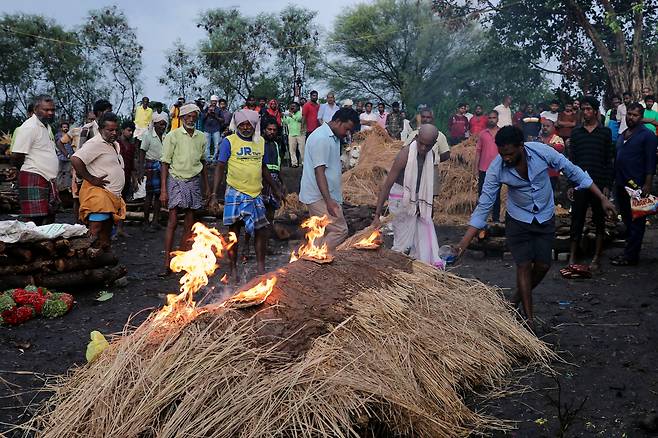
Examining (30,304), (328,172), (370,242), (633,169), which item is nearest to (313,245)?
(370,242)

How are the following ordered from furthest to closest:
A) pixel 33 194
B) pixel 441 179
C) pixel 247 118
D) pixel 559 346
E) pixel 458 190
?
pixel 441 179, pixel 458 190, pixel 33 194, pixel 247 118, pixel 559 346

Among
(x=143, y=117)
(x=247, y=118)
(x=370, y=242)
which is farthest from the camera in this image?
(x=143, y=117)

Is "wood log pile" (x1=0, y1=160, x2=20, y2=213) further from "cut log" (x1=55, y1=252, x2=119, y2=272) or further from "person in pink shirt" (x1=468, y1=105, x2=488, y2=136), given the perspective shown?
"person in pink shirt" (x1=468, y1=105, x2=488, y2=136)

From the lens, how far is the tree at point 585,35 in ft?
59.9

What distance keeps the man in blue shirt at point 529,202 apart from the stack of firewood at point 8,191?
470 inches

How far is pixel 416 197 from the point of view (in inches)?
293

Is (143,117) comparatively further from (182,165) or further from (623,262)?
(623,262)

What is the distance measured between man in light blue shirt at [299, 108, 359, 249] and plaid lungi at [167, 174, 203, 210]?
5.81 feet

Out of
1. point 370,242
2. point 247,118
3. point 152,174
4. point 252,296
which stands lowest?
point 252,296

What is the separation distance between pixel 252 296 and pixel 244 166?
3.97 meters

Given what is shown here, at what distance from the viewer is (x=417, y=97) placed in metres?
28.4

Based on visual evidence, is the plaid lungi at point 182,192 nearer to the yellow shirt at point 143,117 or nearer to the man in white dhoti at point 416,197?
the man in white dhoti at point 416,197

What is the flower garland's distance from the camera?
6488mm

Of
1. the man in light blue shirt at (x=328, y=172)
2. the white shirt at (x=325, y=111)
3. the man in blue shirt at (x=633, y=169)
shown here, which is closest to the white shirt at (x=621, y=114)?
the man in blue shirt at (x=633, y=169)
